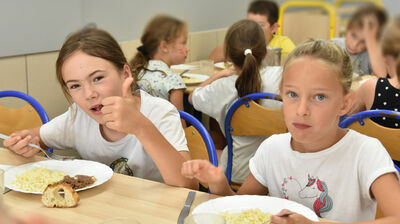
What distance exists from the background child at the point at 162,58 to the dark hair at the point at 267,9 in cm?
85

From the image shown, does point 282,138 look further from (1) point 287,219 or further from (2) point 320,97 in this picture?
(1) point 287,219

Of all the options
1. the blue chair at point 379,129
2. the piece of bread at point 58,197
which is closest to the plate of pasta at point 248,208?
the piece of bread at point 58,197

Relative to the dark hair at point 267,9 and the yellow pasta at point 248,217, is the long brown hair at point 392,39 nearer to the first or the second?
the yellow pasta at point 248,217

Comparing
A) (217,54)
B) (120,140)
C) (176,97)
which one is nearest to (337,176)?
(120,140)

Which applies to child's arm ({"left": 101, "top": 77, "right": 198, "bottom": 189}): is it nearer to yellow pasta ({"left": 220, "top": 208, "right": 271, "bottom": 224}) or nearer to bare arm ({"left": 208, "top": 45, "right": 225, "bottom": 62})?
yellow pasta ({"left": 220, "top": 208, "right": 271, "bottom": 224})

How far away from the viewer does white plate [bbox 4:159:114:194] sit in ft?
3.68

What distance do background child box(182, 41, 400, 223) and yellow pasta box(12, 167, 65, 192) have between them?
35 cm

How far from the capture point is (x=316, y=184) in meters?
1.10

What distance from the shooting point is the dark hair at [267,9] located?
3258 mm

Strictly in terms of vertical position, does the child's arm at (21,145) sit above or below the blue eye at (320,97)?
below

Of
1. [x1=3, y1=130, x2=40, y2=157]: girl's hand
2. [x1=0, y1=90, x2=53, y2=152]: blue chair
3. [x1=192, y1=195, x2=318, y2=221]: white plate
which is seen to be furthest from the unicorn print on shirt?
[x1=0, y1=90, x2=53, y2=152]: blue chair

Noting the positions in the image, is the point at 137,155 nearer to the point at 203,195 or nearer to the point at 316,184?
the point at 203,195

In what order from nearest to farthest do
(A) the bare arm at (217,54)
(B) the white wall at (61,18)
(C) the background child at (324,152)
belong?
1. (C) the background child at (324,152)
2. (B) the white wall at (61,18)
3. (A) the bare arm at (217,54)

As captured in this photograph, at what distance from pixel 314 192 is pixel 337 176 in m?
0.07
